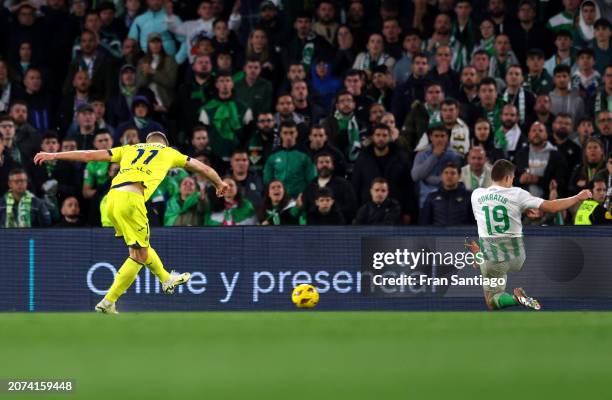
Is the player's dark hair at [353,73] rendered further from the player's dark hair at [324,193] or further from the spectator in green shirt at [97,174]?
the spectator in green shirt at [97,174]

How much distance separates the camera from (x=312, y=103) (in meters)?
18.9

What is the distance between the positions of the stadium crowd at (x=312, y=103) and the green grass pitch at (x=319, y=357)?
5083 mm

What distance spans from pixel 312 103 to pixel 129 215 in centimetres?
594

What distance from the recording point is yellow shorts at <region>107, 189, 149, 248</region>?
1346 cm

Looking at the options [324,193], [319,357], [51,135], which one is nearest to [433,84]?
[324,193]

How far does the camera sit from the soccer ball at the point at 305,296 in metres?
15.4

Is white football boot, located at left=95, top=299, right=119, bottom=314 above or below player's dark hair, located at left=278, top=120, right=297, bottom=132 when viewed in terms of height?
below

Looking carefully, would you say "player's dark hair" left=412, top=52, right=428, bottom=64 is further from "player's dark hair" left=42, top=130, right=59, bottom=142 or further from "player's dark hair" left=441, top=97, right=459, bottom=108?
"player's dark hair" left=42, top=130, right=59, bottom=142

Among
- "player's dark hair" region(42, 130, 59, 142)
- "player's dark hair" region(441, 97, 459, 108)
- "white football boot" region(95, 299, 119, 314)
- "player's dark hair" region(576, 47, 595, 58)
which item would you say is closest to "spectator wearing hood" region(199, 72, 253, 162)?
"player's dark hair" region(42, 130, 59, 142)

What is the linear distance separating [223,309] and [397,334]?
543 centimetres

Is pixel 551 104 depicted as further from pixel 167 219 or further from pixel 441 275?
pixel 167 219

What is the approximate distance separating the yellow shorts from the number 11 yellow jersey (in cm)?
16

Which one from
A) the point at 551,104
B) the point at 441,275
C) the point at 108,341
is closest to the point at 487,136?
the point at 551,104

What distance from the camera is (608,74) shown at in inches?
701
